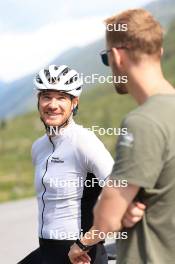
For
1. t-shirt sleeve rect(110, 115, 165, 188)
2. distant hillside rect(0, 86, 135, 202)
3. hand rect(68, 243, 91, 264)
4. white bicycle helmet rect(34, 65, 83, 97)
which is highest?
t-shirt sleeve rect(110, 115, 165, 188)

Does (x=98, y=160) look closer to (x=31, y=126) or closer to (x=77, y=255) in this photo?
A: (x=77, y=255)

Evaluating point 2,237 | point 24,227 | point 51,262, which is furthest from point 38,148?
point 24,227

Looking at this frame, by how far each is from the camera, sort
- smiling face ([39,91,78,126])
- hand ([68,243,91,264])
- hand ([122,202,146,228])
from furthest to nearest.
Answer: smiling face ([39,91,78,126]) → hand ([68,243,91,264]) → hand ([122,202,146,228])

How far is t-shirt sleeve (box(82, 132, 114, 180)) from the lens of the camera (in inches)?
142

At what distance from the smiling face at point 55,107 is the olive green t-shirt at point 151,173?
1370 millimetres

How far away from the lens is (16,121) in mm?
108500

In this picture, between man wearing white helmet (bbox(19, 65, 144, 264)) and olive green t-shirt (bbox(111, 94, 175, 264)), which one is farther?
man wearing white helmet (bbox(19, 65, 144, 264))

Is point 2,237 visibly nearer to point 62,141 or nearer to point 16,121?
point 62,141

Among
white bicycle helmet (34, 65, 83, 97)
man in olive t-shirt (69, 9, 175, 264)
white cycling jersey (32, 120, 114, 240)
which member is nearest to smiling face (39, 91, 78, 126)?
white bicycle helmet (34, 65, 83, 97)

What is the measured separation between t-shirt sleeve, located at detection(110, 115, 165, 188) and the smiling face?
1.50 m

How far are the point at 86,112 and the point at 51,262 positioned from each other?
105 m

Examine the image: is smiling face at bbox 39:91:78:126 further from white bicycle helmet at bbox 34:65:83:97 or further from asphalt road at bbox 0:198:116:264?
asphalt road at bbox 0:198:116:264

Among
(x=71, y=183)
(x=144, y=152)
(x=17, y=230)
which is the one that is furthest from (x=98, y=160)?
(x=17, y=230)

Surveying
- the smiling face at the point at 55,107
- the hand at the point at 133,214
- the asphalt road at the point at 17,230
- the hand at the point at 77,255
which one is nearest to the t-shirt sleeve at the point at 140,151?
the hand at the point at 133,214
